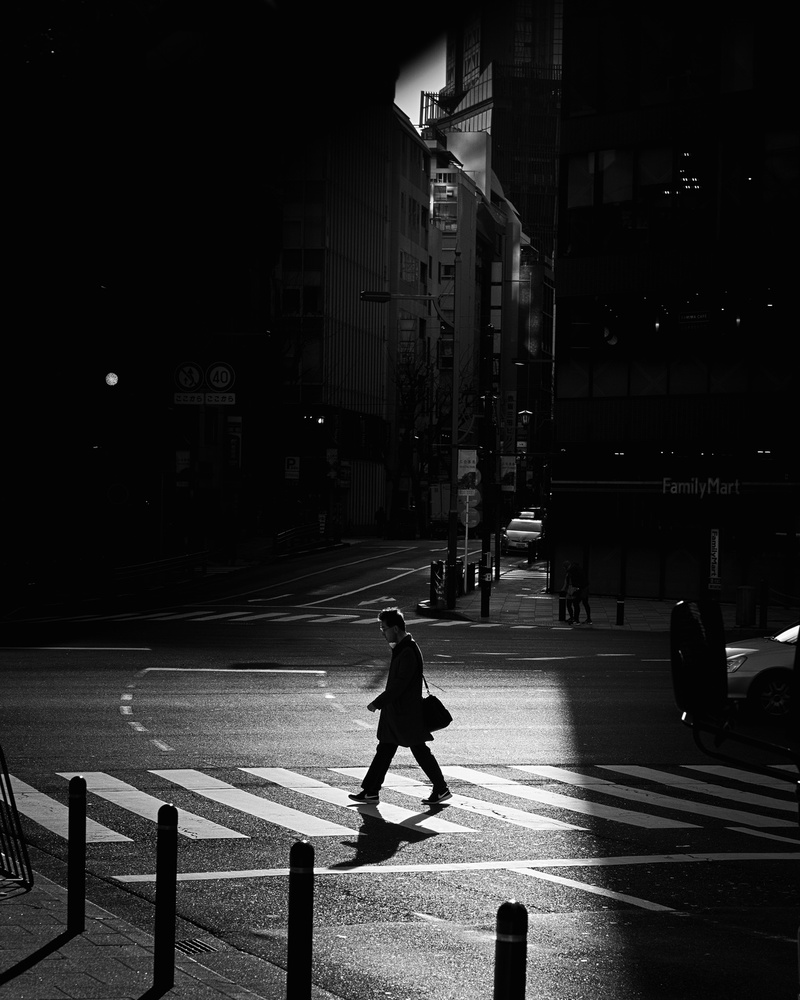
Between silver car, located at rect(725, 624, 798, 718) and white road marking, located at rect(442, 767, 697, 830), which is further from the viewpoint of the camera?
silver car, located at rect(725, 624, 798, 718)

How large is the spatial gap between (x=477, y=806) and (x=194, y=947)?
538 cm

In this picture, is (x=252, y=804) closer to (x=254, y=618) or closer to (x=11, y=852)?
(x=11, y=852)

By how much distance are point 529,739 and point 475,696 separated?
3.87m

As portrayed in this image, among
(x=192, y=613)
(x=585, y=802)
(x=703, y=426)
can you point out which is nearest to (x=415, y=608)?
(x=192, y=613)

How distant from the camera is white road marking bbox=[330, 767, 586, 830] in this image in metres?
11.8

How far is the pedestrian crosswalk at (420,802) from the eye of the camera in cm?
1157

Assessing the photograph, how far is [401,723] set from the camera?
13227 millimetres

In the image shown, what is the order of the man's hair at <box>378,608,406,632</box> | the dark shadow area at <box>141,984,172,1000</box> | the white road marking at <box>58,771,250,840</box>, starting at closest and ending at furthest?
the dark shadow area at <box>141,984,172,1000</box> → the white road marking at <box>58,771,250,840</box> → the man's hair at <box>378,608,406,632</box>

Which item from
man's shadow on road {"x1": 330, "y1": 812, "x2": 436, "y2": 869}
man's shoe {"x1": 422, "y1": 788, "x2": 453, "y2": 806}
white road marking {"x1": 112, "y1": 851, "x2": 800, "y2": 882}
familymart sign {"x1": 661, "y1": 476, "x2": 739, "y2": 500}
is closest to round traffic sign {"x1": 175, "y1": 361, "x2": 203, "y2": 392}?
familymart sign {"x1": 661, "y1": 476, "x2": 739, "y2": 500}

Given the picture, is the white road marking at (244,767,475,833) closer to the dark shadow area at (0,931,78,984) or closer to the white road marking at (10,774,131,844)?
the white road marking at (10,774,131,844)

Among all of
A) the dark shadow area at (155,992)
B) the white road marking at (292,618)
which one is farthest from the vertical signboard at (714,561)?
the dark shadow area at (155,992)

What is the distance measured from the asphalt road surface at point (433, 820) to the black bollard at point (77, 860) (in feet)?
3.02

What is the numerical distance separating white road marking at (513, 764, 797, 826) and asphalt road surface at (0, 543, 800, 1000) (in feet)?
0.14

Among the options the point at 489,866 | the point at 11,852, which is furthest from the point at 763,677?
the point at 11,852
